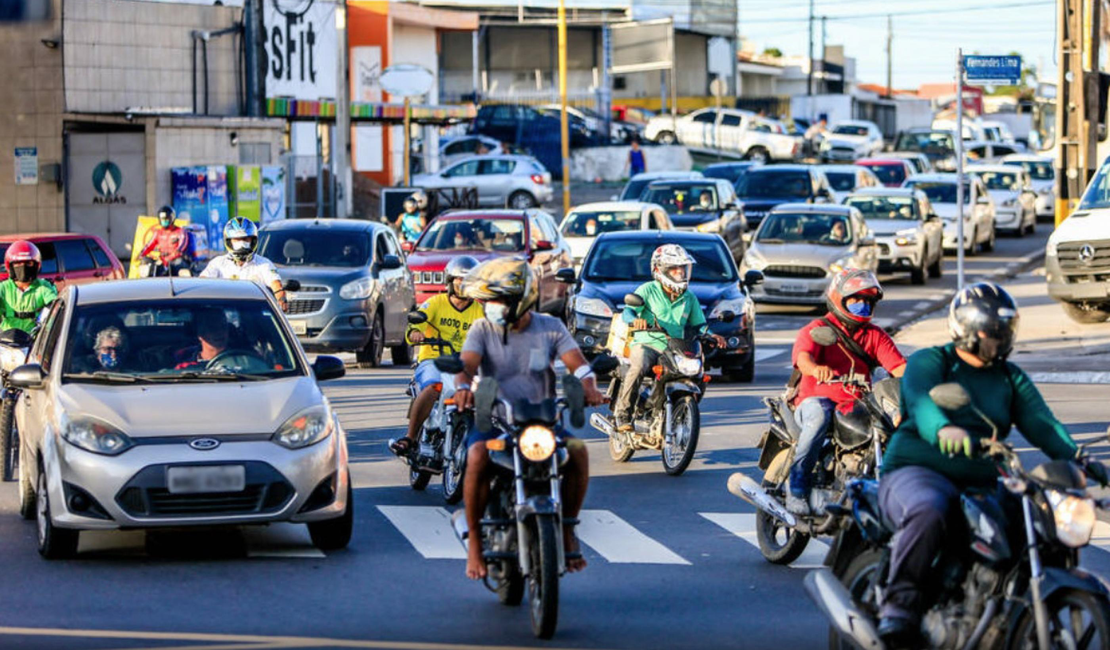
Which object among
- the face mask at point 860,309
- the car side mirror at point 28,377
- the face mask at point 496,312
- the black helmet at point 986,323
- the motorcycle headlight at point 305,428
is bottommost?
the motorcycle headlight at point 305,428

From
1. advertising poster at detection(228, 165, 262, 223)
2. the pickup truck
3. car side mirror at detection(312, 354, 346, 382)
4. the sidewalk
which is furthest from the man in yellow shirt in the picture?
the pickup truck

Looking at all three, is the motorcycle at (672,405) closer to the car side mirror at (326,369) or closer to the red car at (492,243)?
the car side mirror at (326,369)

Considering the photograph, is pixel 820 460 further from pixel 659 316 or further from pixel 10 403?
pixel 10 403

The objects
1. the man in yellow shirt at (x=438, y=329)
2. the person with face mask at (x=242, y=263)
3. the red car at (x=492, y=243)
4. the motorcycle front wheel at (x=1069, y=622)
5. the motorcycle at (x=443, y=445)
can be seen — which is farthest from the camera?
the red car at (x=492, y=243)

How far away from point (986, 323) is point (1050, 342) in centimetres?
1852

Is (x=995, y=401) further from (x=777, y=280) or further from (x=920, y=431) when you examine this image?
(x=777, y=280)

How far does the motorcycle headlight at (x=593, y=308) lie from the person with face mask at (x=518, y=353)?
38.1 ft

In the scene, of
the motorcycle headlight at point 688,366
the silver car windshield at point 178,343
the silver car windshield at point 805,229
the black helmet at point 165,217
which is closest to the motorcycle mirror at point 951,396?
the silver car windshield at point 178,343

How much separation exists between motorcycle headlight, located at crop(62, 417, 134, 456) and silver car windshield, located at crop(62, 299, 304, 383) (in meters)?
0.58

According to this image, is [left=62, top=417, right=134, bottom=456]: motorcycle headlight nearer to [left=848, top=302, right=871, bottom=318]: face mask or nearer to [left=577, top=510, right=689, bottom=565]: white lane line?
[left=577, top=510, right=689, bottom=565]: white lane line

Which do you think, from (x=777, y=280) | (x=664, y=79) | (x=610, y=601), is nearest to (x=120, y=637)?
(x=610, y=601)

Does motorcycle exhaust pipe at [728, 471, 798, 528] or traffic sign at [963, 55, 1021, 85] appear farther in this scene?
traffic sign at [963, 55, 1021, 85]

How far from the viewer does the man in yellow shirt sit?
41.9ft

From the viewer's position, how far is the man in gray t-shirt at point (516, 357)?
9062 mm
